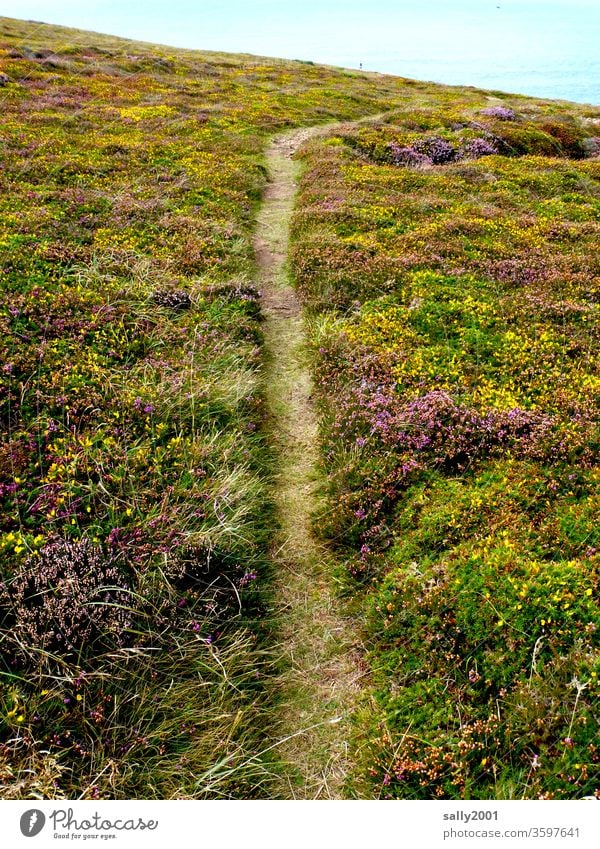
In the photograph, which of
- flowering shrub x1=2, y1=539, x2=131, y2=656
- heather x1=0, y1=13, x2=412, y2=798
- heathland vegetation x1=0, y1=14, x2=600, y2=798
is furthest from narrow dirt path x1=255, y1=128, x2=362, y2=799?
flowering shrub x1=2, y1=539, x2=131, y2=656

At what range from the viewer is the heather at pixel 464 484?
5.18 metres

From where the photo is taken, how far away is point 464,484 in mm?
8070

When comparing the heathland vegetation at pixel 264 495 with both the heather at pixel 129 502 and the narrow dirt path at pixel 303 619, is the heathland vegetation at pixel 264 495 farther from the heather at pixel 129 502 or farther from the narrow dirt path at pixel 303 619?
the narrow dirt path at pixel 303 619

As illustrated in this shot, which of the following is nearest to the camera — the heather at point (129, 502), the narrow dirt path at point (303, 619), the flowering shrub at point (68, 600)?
the heather at point (129, 502)

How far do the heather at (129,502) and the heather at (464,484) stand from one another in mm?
1392

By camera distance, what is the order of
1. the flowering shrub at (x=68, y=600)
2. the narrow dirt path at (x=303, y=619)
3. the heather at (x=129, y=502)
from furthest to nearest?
the flowering shrub at (x=68, y=600), the narrow dirt path at (x=303, y=619), the heather at (x=129, y=502)

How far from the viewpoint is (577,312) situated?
40.1ft

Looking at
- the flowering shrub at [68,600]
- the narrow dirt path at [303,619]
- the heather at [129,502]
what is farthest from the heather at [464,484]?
the flowering shrub at [68,600]

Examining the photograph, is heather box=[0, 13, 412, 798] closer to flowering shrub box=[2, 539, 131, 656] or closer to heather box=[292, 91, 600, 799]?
flowering shrub box=[2, 539, 131, 656]

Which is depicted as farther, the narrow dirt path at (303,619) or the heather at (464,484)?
the narrow dirt path at (303,619)

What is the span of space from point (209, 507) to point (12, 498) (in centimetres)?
244

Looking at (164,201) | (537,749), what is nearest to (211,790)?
(537,749)

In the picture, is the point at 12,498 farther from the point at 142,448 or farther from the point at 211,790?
the point at 211,790

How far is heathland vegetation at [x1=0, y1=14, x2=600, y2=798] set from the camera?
5168 mm
